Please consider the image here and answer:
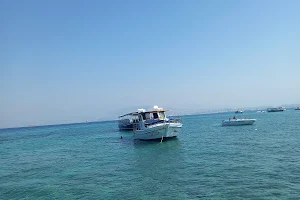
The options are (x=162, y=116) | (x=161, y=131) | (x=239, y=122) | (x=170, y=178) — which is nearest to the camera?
(x=170, y=178)

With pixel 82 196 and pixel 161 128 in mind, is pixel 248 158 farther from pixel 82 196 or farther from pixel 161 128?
pixel 161 128

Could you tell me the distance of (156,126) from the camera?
126 ft

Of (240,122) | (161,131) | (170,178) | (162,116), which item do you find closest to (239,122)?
(240,122)

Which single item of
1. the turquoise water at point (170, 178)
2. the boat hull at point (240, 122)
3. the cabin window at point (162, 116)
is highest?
the cabin window at point (162, 116)

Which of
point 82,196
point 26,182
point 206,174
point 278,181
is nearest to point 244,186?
point 278,181

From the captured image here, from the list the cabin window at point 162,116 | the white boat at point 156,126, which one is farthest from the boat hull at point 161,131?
the cabin window at point 162,116

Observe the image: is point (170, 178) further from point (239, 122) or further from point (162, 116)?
point (239, 122)

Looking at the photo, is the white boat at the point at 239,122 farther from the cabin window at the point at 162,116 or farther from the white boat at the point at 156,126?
the cabin window at the point at 162,116

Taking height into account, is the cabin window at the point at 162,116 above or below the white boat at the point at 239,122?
above

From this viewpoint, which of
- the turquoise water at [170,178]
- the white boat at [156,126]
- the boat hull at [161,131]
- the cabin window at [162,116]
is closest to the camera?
the turquoise water at [170,178]

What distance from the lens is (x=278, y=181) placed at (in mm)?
15188

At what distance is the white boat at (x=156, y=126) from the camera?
38.5m

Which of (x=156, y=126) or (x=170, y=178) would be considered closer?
(x=170, y=178)

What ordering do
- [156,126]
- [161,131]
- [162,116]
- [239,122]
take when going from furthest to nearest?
[239,122] < [162,116] < [161,131] < [156,126]
